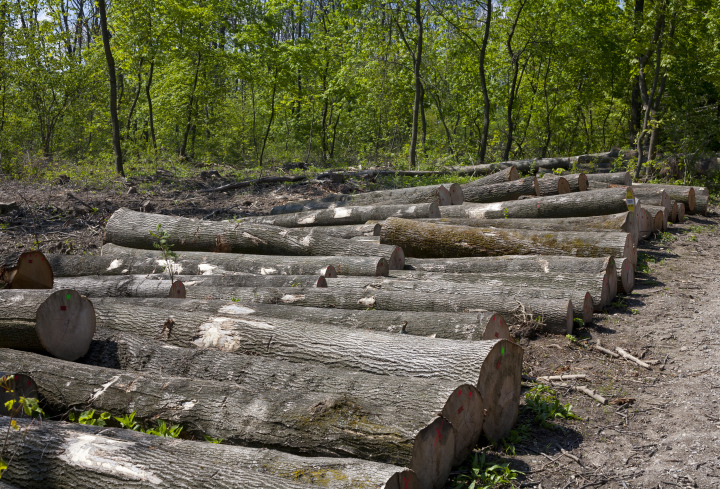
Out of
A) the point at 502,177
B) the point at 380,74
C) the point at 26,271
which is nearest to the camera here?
the point at 26,271

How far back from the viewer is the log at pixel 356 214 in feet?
32.3

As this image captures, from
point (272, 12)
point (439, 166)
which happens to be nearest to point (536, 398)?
point (439, 166)

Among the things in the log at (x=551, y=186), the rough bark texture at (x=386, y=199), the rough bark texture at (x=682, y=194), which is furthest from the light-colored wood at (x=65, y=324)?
the rough bark texture at (x=682, y=194)

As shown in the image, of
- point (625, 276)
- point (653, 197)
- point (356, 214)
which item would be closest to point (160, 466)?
point (625, 276)

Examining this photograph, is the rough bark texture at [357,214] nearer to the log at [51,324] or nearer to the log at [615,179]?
the log at [615,179]

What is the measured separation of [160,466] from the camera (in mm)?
2787

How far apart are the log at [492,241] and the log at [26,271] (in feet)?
15.3

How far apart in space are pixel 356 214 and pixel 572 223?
12.6 ft

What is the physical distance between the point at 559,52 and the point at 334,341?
1875 cm

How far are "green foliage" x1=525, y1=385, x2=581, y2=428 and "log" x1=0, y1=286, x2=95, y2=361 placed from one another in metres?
3.93

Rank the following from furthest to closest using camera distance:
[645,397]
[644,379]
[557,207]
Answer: [557,207] → [644,379] → [645,397]

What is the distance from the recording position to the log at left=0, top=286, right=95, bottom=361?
4492 mm

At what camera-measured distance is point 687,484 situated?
336 centimetres

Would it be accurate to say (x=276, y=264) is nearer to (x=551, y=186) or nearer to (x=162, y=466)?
(x=162, y=466)
